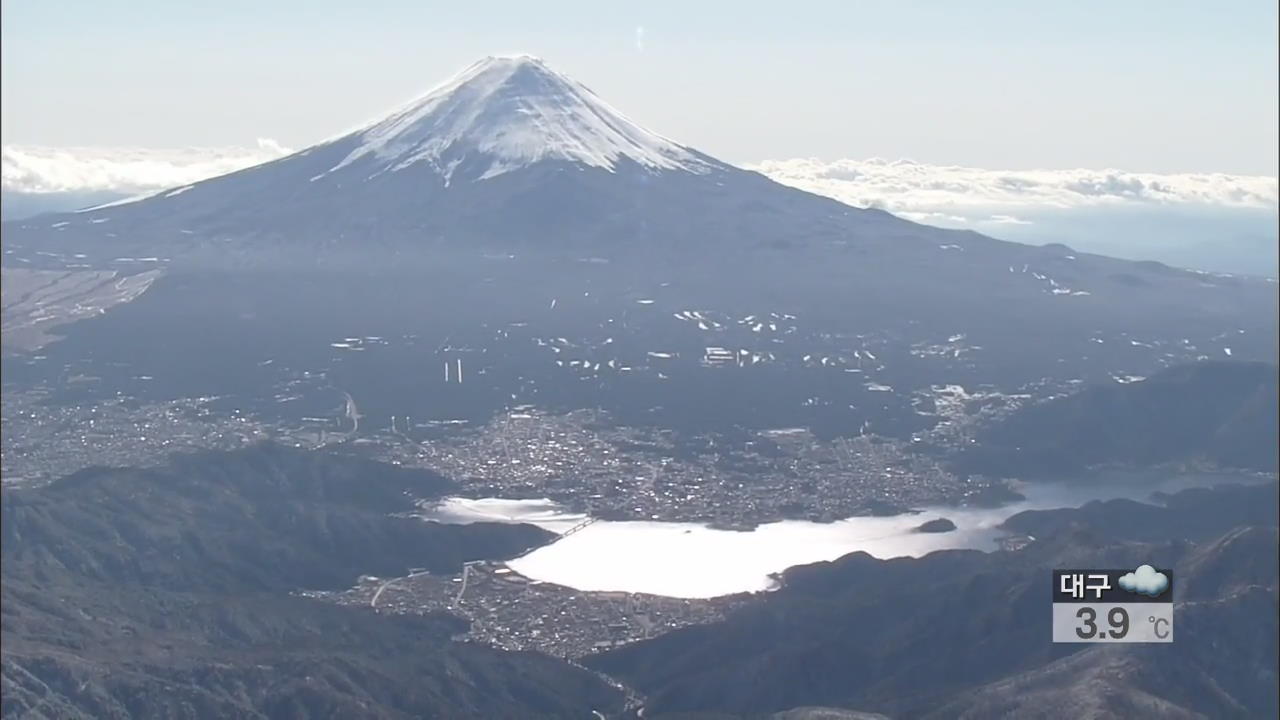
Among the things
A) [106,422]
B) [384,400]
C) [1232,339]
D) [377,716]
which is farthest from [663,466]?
[1232,339]

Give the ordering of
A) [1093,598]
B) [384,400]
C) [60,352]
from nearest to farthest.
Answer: [1093,598] < [384,400] < [60,352]

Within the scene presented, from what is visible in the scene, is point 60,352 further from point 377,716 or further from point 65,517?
point 377,716

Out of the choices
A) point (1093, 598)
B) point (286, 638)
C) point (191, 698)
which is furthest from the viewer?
point (286, 638)

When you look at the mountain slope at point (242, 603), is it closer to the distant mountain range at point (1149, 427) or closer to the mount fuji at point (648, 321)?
the mount fuji at point (648, 321)

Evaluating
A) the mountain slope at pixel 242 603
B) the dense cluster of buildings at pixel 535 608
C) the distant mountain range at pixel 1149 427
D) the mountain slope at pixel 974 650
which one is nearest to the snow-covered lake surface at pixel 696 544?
the dense cluster of buildings at pixel 535 608

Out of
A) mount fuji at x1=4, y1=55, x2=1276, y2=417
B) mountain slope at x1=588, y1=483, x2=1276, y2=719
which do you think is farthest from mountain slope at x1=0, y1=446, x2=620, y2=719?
mount fuji at x1=4, y1=55, x2=1276, y2=417

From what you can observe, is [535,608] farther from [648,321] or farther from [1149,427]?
[648,321]
